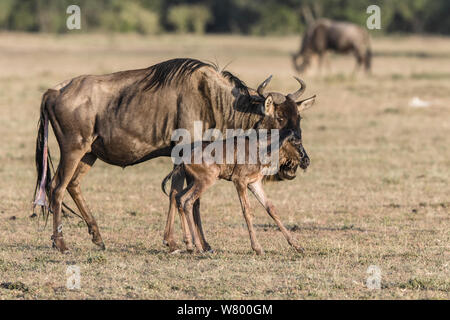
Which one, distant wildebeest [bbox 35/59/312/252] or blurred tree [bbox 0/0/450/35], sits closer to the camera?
distant wildebeest [bbox 35/59/312/252]

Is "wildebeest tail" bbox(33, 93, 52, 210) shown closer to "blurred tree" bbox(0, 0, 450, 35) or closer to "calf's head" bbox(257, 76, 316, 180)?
"calf's head" bbox(257, 76, 316, 180)

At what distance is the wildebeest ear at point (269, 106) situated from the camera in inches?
310

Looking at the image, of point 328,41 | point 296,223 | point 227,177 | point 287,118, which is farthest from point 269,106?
point 328,41

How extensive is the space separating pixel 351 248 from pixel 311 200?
112 inches

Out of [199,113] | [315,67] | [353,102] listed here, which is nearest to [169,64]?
[199,113]

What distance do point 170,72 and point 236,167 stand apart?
111 centimetres

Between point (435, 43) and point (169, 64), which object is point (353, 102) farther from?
point (435, 43)

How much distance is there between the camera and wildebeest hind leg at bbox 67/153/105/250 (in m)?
8.49

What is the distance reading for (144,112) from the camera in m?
8.29

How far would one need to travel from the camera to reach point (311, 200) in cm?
1113

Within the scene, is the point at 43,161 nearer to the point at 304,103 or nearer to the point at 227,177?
the point at 227,177

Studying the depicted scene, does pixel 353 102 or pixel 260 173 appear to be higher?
pixel 260 173

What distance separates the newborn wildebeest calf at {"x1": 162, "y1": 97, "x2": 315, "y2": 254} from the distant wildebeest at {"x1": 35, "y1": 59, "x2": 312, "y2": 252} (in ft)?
0.66

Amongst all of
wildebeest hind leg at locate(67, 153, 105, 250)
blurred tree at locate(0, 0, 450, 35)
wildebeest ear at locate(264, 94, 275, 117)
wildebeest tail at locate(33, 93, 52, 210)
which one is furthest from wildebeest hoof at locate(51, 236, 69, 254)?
blurred tree at locate(0, 0, 450, 35)
